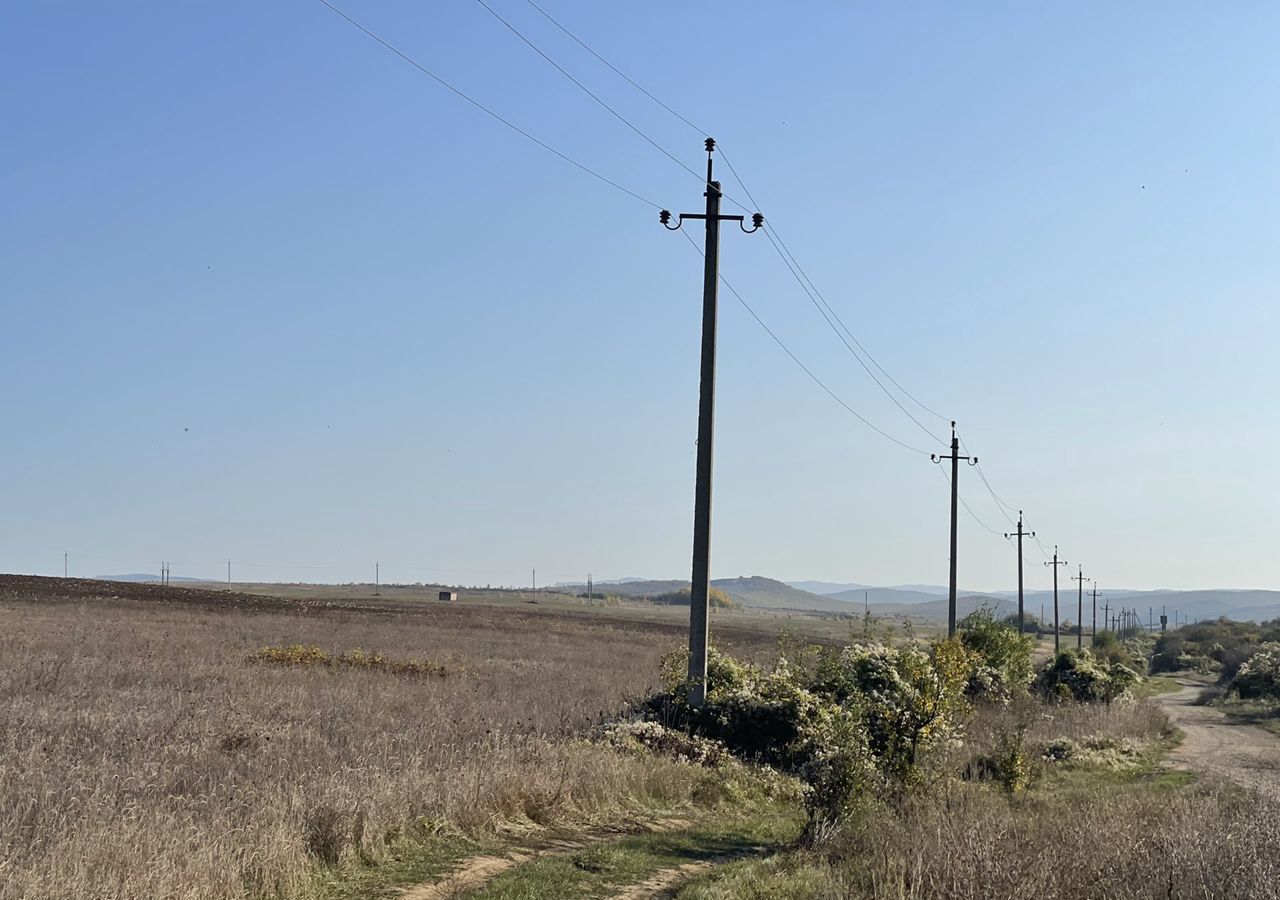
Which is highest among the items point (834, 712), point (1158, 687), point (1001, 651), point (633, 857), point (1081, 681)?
point (834, 712)

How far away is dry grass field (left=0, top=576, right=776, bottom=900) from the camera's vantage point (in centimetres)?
972

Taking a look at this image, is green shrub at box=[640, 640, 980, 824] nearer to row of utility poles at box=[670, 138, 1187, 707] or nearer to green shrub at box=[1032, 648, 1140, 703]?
row of utility poles at box=[670, 138, 1187, 707]

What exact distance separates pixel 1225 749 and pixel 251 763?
2767 centimetres

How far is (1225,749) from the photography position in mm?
32344

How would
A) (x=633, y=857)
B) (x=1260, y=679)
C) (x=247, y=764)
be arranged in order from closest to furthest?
(x=633, y=857)
(x=247, y=764)
(x=1260, y=679)

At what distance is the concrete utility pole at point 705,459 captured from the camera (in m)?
21.3

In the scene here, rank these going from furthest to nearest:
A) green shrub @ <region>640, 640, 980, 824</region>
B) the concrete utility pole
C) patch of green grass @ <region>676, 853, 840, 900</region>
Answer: the concrete utility pole
green shrub @ <region>640, 640, 980, 824</region>
patch of green grass @ <region>676, 853, 840, 900</region>

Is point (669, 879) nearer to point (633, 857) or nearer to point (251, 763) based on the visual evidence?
point (633, 857)

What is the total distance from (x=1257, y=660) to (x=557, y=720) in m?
44.9

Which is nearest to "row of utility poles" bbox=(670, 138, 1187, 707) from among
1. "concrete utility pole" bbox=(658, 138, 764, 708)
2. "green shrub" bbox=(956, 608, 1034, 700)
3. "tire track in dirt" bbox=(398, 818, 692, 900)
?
"concrete utility pole" bbox=(658, 138, 764, 708)

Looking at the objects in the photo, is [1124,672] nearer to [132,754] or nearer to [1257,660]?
[1257,660]

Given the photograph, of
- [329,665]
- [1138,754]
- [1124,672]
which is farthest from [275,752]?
[1124,672]

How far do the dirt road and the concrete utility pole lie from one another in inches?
365

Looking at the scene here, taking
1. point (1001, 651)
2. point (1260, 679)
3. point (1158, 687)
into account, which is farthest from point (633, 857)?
point (1158, 687)
